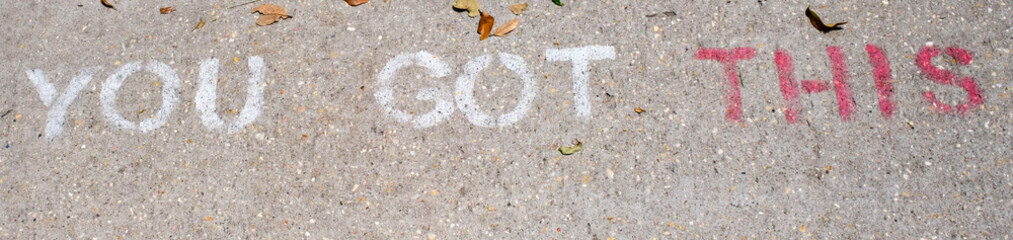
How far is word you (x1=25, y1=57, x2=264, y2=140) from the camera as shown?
105 inches

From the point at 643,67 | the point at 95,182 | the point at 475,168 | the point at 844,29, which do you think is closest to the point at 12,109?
the point at 95,182

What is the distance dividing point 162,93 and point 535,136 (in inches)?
64.7

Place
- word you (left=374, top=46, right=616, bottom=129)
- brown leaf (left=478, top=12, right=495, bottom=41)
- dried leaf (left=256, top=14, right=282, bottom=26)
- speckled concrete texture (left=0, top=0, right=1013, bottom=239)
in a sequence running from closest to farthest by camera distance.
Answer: speckled concrete texture (left=0, top=0, right=1013, bottom=239) → word you (left=374, top=46, right=616, bottom=129) → brown leaf (left=478, top=12, right=495, bottom=41) → dried leaf (left=256, top=14, right=282, bottom=26)

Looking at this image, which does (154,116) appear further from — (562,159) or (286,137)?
(562,159)

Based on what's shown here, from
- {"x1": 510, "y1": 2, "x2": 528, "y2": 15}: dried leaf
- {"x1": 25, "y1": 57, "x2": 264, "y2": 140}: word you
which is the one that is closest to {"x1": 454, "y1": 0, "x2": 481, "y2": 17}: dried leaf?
{"x1": 510, "y1": 2, "x2": 528, "y2": 15}: dried leaf

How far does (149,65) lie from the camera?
2803mm

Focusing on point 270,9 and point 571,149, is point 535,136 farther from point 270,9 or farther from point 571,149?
point 270,9

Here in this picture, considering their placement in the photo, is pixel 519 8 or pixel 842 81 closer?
pixel 842 81

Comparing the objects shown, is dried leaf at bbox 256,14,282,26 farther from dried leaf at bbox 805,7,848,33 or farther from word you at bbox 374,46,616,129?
dried leaf at bbox 805,7,848,33

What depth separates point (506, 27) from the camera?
2.73m

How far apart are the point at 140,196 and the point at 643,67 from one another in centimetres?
216

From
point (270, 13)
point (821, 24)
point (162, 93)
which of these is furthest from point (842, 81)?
point (162, 93)

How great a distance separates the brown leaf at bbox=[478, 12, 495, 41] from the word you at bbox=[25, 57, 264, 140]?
0.97 metres

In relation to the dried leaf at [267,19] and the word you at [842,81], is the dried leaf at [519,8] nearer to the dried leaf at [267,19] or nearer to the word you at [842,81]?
the word you at [842,81]
